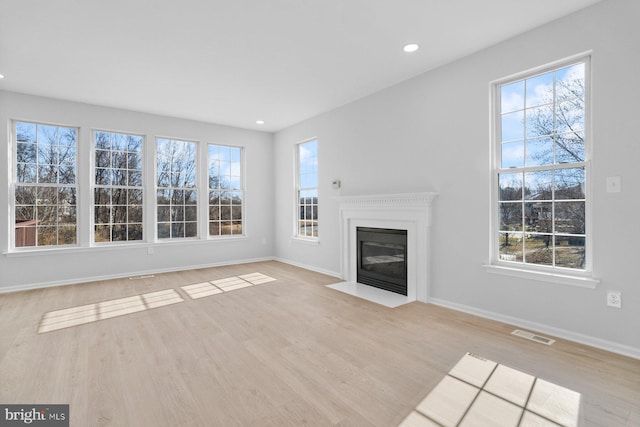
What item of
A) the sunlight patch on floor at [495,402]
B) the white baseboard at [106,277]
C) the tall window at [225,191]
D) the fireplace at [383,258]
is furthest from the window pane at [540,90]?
the white baseboard at [106,277]

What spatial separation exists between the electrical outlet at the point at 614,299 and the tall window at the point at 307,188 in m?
4.19

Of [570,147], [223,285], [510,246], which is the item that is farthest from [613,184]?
[223,285]

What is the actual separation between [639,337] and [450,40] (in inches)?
121

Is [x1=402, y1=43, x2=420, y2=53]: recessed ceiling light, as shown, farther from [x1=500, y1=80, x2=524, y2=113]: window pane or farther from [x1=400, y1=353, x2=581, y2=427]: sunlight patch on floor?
[x1=400, y1=353, x2=581, y2=427]: sunlight patch on floor

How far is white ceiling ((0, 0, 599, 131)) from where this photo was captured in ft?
8.68

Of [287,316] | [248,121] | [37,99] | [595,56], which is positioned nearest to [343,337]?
[287,316]

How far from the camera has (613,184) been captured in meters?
2.52

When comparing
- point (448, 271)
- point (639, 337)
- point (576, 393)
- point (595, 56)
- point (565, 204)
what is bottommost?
point (576, 393)

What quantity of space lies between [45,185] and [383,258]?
531 centimetres

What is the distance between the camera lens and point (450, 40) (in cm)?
314

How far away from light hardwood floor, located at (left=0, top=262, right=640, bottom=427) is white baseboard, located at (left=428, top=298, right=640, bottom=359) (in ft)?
0.29

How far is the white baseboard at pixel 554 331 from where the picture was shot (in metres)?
2.44

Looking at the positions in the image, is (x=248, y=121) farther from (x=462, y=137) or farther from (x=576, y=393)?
(x=576, y=393)

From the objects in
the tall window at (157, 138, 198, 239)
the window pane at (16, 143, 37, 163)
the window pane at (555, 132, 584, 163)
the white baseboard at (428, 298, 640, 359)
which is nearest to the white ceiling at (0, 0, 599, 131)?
the window pane at (16, 143, 37, 163)
